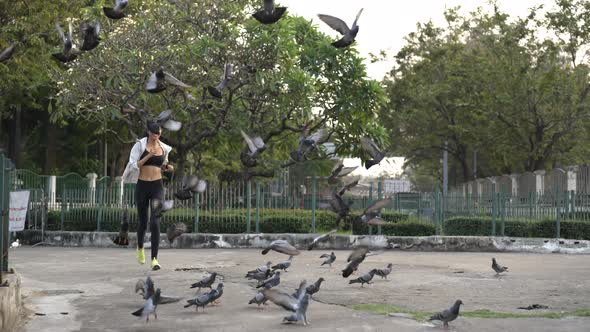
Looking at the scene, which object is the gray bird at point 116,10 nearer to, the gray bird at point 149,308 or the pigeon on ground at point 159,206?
the pigeon on ground at point 159,206

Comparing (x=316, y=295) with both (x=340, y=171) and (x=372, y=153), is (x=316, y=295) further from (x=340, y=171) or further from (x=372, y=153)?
(x=372, y=153)

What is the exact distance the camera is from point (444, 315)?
6812 millimetres

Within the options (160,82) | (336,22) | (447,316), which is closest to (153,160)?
(160,82)

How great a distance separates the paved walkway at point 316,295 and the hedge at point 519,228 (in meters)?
3.70

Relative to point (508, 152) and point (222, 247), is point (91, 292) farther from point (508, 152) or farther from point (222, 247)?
point (508, 152)

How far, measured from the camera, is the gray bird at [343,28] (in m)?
9.78

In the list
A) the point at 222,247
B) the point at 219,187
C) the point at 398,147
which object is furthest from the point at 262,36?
the point at 398,147

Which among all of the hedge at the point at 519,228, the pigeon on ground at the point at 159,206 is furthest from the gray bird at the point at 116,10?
the hedge at the point at 519,228

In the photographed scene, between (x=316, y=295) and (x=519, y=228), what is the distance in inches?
455

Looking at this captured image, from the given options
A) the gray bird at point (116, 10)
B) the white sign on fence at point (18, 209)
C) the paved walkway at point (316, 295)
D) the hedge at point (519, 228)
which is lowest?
the paved walkway at point (316, 295)

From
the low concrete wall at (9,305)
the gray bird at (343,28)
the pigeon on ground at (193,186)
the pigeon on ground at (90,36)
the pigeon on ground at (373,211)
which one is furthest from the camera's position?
the pigeon on ground at (90,36)

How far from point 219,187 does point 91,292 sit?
1071 cm

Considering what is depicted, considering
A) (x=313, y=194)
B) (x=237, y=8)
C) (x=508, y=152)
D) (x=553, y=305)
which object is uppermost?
(x=237, y=8)

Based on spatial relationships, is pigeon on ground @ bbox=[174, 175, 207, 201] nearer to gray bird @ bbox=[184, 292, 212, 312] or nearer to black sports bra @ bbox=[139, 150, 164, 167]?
black sports bra @ bbox=[139, 150, 164, 167]
